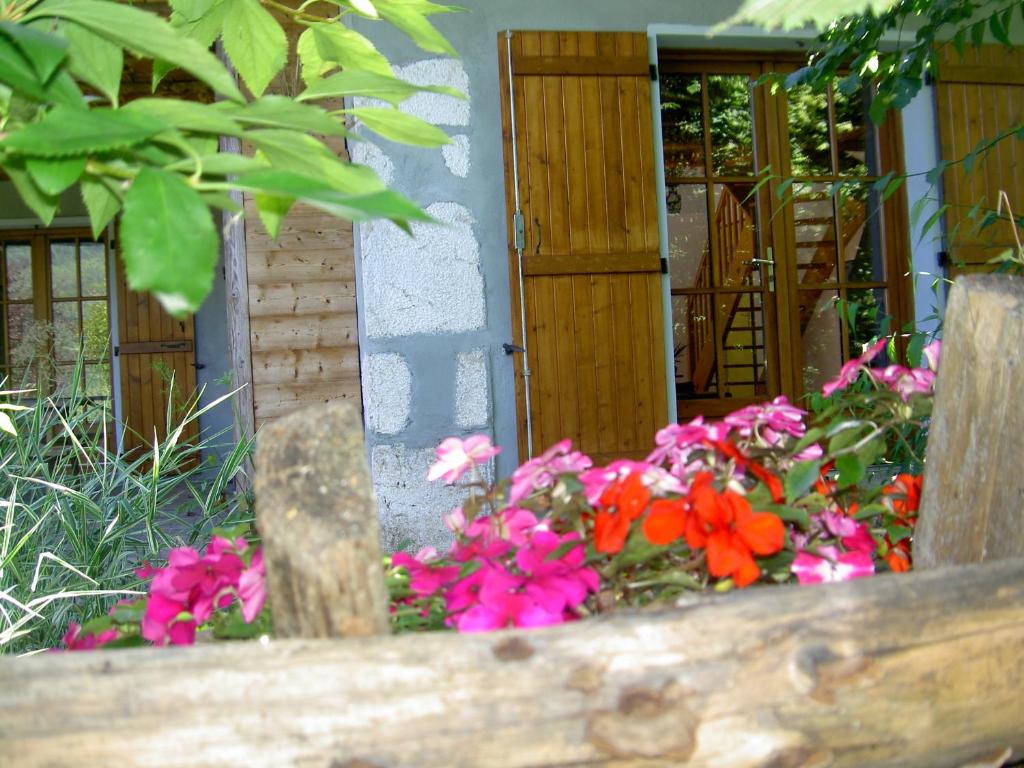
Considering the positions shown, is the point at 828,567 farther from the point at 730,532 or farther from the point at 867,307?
the point at 867,307

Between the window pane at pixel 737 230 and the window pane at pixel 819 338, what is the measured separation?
1.92 feet

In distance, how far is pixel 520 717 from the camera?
0.64 m

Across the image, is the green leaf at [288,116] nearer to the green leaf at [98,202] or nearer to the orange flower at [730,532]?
the green leaf at [98,202]

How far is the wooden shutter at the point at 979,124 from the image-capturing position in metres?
4.70

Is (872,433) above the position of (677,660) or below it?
above

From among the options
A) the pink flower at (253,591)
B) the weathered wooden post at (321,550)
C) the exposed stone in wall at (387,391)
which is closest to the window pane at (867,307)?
the exposed stone in wall at (387,391)

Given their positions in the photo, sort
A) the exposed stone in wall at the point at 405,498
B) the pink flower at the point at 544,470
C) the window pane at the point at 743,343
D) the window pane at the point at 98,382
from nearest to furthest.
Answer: the pink flower at the point at 544,470, the exposed stone in wall at the point at 405,498, the window pane at the point at 743,343, the window pane at the point at 98,382

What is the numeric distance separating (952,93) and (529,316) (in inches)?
93.5

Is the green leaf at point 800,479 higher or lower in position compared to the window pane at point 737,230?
lower

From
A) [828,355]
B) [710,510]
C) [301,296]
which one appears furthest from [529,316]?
[710,510]

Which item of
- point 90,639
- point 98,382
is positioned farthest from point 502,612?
point 98,382

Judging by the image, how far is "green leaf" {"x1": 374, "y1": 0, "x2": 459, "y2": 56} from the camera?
0.81 metres

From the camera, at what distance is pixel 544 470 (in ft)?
3.09

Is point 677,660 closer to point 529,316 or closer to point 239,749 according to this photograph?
point 239,749
